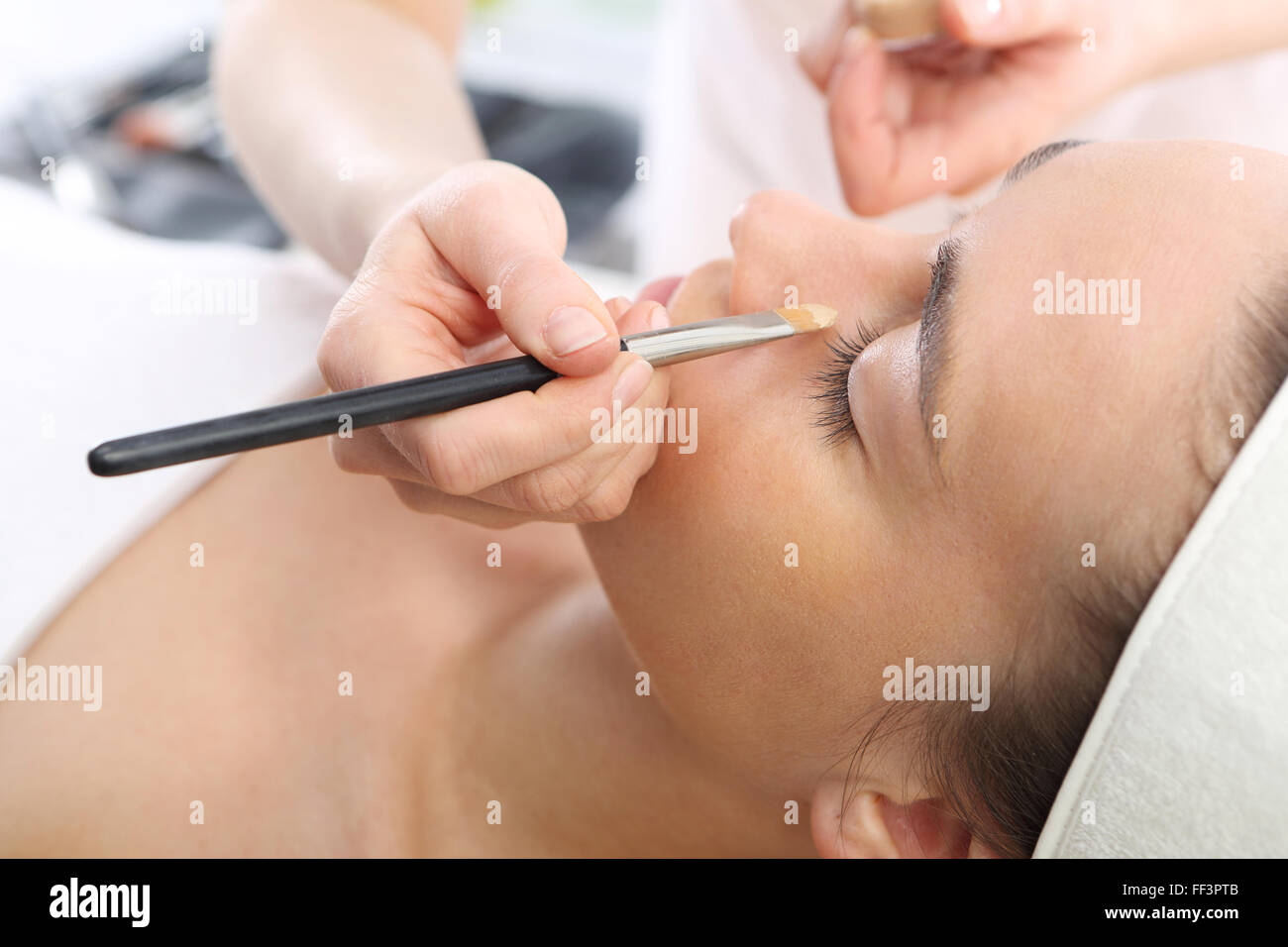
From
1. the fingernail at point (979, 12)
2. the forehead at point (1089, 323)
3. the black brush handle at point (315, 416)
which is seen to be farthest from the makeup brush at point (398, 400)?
the fingernail at point (979, 12)

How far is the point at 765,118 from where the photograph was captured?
1.27 m

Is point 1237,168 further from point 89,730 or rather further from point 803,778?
point 89,730

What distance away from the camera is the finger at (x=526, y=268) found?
52cm

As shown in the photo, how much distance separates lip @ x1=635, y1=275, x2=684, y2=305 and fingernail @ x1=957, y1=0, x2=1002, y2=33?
295 mm

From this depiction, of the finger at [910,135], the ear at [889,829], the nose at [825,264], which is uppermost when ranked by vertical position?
the finger at [910,135]

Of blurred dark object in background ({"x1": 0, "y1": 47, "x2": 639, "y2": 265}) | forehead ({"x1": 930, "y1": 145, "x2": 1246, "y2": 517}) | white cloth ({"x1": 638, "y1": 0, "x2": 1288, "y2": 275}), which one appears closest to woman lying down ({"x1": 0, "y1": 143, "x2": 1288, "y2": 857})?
forehead ({"x1": 930, "y1": 145, "x2": 1246, "y2": 517})

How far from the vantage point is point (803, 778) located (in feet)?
2.25

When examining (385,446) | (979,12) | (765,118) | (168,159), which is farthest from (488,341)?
(168,159)

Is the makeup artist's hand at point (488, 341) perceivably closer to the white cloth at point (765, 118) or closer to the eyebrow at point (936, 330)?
the eyebrow at point (936, 330)

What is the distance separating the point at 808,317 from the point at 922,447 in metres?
0.11

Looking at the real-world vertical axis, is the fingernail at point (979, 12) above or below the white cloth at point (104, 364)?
above

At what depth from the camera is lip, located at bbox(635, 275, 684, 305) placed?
745mm

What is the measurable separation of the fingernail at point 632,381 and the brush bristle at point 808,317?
99 millimetres

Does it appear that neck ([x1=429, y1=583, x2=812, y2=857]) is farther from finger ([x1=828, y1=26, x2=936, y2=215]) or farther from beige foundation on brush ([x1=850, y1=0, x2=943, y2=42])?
beige foundation on brush ([x1=850, y1=0, x2=943, y2=42])
